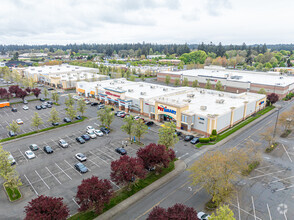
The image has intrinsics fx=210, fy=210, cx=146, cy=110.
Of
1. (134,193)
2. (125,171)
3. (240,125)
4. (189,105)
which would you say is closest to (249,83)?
(240,125)

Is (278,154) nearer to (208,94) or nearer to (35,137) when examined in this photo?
(208,94)

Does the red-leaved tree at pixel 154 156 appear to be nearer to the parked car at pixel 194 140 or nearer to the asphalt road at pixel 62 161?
the asphalt road at pixel 62 161

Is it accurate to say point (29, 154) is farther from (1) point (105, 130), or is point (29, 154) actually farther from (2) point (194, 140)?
(2) point (194, 140)

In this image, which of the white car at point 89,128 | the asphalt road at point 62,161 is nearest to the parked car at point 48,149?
the asphalt road at point 62,161

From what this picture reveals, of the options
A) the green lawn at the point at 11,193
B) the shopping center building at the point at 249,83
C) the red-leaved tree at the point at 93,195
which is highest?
the shopping center building at the point at 249,83

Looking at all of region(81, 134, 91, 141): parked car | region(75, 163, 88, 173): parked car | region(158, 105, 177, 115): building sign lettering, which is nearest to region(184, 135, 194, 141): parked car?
region(158, 105, 177, 115): building sign lettering

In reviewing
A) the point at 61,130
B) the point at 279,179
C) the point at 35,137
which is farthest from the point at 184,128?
the point at 35,137
